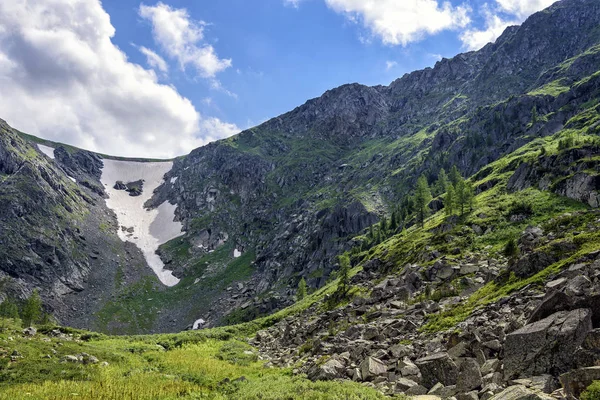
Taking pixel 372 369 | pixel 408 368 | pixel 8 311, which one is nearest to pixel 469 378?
pixel 408 368

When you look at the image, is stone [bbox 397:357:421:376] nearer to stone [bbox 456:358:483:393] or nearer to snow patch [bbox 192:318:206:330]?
stone [bbox 456:358:483:393]

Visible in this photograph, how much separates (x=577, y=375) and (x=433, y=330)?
48.4 feet

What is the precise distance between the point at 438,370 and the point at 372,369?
14.3 feet

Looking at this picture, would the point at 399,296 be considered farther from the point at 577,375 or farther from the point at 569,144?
the point at 569,144

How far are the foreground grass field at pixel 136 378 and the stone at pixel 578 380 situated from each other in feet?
24.5

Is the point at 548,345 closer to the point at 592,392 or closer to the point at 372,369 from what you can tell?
the point at 592,392

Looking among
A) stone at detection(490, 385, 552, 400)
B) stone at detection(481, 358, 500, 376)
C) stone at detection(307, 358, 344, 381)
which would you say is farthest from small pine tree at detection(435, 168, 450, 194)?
stone at detection(490, 385, 552, 400)

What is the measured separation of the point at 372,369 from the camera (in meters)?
20.3

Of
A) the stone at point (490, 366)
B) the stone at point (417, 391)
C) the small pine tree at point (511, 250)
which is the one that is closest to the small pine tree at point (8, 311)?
the stone at point (417, 391)

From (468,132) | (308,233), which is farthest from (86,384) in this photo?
(468,132)

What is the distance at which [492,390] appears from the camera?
43.7ft

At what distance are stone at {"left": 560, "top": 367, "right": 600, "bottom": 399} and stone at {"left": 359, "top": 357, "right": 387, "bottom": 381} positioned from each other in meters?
10.2

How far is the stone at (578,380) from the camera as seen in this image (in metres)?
10.9

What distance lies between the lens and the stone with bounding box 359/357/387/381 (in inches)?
792
